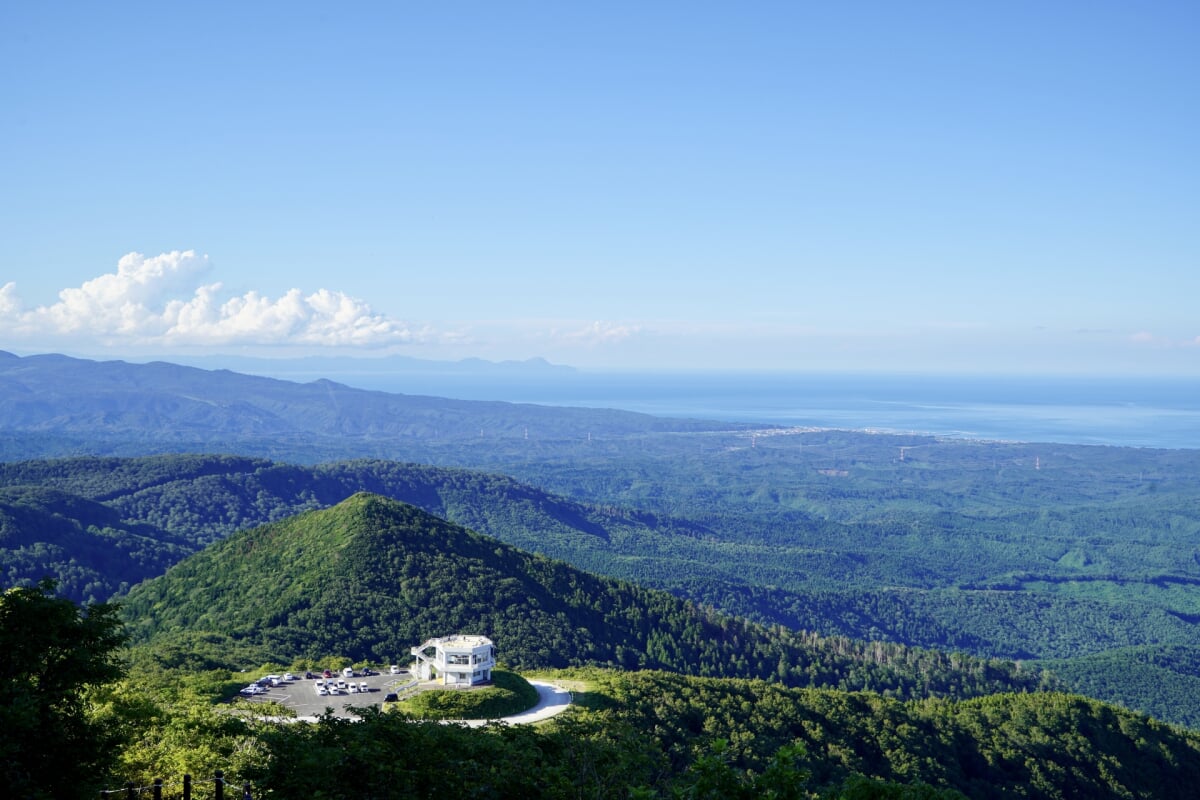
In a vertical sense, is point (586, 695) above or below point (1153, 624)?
above

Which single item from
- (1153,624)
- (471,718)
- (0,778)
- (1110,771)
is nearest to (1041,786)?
(1110,771)

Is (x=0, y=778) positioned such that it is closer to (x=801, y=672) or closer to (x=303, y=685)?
(x=303, y=685)

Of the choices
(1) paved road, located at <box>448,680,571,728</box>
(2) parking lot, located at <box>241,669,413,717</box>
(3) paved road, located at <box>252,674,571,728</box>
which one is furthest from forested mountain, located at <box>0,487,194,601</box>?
(1) paved road, located at <box>448,680,571,728</box>

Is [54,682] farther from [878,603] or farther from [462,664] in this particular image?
[878,603]

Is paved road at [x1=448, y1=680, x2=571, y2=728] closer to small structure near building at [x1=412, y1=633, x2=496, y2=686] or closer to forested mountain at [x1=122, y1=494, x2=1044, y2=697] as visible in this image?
small structure near building at [x1=412, y1=633, x2=496, y2=686]

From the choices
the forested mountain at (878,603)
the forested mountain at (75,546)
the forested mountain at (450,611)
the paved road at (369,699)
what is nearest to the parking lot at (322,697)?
the paved road at (369,699)

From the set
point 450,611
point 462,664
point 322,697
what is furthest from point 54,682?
point 450,611
